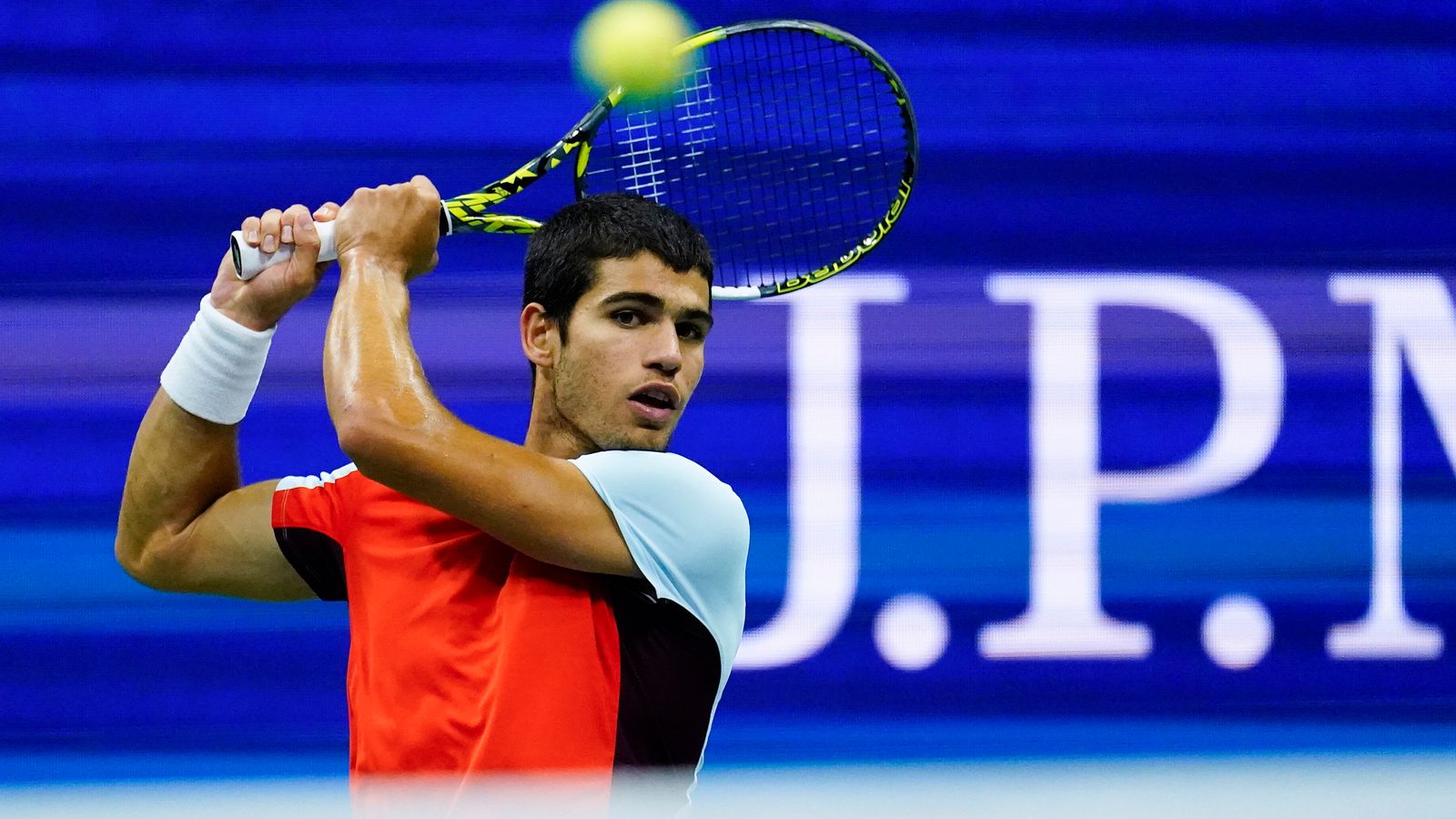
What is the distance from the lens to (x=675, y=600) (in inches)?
72.4

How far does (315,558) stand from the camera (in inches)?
79.8

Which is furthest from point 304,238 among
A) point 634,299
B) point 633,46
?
point 633,46

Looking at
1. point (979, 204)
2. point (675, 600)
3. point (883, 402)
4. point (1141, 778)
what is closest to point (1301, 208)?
point (979, 204)

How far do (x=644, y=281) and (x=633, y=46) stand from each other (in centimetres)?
109

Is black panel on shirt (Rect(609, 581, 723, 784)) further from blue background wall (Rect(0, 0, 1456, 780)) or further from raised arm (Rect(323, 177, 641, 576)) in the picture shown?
blue background wall (Rect(0, 0, 1456, 780))

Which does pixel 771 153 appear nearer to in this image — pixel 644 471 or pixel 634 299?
pixel 634 299

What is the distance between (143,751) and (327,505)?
144 cm

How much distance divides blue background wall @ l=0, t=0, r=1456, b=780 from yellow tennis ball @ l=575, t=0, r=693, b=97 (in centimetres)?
7

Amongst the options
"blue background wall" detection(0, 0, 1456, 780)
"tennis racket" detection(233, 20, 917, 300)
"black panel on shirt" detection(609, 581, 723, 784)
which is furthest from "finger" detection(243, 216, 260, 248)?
"blue background wall" detection(0, 0, 1456, 780)

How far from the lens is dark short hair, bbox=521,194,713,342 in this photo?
1.95m

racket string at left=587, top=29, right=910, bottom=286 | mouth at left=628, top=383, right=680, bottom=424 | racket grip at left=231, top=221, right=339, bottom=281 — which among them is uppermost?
racket string at left=587, top=29, right=910, bottom=286

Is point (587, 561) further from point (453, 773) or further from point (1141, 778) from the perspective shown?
point (1141, 778)

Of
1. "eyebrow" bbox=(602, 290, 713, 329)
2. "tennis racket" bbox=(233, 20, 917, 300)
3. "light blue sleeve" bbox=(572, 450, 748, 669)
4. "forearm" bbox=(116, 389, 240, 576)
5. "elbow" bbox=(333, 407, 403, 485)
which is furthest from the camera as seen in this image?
"tennis racket" bbox=(233, 20, 917, 300)

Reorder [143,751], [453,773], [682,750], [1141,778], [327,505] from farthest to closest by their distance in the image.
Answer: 1. [143,751]
2. [327,505]
3. [682,750]
4. [453,773]
5. [1141,778]
